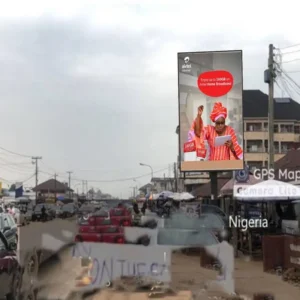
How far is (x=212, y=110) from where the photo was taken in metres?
24.7

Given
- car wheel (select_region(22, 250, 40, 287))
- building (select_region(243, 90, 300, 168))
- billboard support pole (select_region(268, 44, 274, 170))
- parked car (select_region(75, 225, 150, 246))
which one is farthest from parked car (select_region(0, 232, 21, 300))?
building (select_region(243, 90, 300, 168))

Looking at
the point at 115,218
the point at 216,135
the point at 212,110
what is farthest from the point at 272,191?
the point at 212,110

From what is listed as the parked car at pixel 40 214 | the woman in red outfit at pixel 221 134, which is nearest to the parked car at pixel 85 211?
the parked car at pixel 40 214

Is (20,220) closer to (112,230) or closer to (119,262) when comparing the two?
(112,230)

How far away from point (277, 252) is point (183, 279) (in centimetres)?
329

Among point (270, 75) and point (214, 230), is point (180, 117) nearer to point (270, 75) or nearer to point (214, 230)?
point (270, 75)

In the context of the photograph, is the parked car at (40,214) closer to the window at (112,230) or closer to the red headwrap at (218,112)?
the red headwrap at (218,112)

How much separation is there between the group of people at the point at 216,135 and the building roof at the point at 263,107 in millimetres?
56606

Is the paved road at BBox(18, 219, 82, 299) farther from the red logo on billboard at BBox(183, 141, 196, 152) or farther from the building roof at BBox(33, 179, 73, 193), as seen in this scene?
the building roof at BBox(33, 179, 73, 193)

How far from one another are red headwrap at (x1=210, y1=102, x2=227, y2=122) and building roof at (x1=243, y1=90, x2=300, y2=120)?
5649cm

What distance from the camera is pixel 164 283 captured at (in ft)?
30.0

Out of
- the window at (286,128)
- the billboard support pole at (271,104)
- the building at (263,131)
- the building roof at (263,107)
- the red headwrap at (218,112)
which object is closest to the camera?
the billboard support pole at (271,104)

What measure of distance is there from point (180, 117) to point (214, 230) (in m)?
11.0

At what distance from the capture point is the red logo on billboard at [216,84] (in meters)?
24.7
